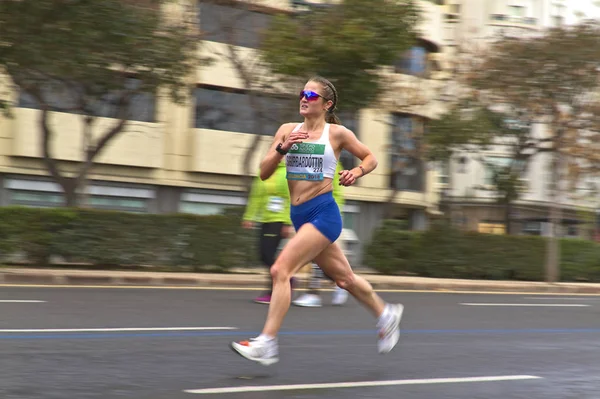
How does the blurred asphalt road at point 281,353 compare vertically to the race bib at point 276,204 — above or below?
below

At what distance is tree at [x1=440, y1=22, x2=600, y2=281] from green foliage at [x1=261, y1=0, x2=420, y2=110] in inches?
231

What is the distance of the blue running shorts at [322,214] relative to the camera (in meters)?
6.41

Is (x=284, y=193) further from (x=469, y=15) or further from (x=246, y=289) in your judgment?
(x=469, y=15)

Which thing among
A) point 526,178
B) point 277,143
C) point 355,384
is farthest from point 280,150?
point 526,178

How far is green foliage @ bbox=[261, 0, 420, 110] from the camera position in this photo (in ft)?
59.9

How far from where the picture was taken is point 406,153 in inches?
1018

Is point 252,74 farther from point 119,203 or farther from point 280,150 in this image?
point 280,150

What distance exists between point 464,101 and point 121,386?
20.2 meters

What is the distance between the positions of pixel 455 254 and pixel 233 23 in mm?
6860

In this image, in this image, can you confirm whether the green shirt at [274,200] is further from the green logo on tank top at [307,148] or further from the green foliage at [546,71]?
the green foliage at [546,71]

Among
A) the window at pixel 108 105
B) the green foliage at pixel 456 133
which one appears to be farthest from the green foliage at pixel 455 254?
the window at pixel 108 105

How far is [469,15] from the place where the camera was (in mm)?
46125

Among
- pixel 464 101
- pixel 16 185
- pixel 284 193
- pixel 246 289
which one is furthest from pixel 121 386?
pixel 16 185

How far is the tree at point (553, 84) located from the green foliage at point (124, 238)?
27.6 feet
